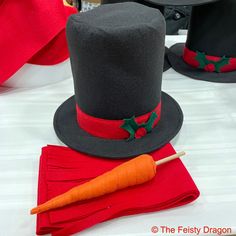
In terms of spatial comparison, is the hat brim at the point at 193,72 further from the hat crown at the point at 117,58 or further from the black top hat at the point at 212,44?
the hat crown at the point at 117,58

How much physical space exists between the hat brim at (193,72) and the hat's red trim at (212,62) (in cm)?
1

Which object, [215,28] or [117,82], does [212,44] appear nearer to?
[215,28]

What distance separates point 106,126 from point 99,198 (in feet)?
0.53

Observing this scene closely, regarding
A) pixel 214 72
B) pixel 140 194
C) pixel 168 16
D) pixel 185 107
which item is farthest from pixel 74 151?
pixel 168 16

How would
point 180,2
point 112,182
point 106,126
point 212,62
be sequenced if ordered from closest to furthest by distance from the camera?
1. point 112,182
2. point 106,126
3. point 180,2
4. point 212,62

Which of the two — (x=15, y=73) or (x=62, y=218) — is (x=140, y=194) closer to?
(x=62, y=218)

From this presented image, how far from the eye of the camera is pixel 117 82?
0.61 metres

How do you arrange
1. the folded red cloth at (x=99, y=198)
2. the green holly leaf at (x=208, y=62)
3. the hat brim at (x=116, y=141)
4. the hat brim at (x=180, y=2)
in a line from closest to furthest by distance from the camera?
the folded red cloth at (x=99, y=198)
the hat brim at (x=116, y=141)
the hat brim at (x=180, y=2)
the green holly leaf at (x=208, y=62)

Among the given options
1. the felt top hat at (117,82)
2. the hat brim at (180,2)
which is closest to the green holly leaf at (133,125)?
the felt top hat at (117,82)

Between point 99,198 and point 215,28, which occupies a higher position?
point 215,28

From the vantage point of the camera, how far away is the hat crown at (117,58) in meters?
0.57

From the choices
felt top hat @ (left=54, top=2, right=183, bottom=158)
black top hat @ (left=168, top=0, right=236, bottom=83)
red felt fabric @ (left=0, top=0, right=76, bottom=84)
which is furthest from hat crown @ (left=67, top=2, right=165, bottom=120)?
black top hat @ (left=168, top=0, right=236, bottom=83)

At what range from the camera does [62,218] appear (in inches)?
20.6

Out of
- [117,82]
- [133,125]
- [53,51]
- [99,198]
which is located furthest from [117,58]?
[53,51]
